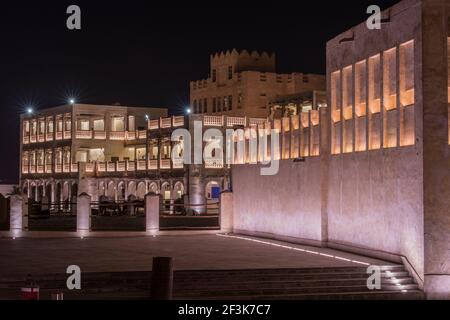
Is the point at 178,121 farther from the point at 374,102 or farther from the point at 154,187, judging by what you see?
the point at 374,102

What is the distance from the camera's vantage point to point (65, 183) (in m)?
68.6

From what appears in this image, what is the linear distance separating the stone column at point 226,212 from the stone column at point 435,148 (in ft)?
45.4

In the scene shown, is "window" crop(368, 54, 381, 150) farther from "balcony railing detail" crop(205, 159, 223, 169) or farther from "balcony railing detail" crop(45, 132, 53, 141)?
"balcony railing detail" crop(45, 132, 53, 141)

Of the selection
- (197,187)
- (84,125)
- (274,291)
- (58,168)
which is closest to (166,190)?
(197,187)

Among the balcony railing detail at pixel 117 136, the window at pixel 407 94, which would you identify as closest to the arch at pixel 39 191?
the balcony railing detail at pixel 117 136

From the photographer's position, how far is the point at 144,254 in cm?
2130

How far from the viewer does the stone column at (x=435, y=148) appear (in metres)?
16.8

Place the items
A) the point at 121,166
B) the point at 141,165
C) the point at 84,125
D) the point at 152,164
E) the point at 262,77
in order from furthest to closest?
the point at 262,77, the point at 84,125, the point at 121,166, the point at 141,165, the point at 152,164

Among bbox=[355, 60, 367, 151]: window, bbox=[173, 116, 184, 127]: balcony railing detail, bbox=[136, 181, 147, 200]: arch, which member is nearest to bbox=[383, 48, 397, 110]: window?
bbox=[355, 60, 367, 151]: window

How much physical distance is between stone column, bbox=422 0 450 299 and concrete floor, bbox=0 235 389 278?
2255mm

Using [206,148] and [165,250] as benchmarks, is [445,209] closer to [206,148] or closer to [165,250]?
[165,250]

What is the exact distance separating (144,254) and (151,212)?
27.5 feet

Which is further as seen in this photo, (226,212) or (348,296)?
(226,212)
